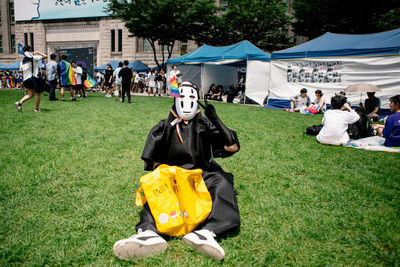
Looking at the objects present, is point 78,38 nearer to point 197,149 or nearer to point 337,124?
point 337,124

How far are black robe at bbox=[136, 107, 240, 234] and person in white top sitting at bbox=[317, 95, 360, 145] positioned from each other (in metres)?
4.03

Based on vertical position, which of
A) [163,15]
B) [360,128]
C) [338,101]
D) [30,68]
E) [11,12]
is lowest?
[360,128]

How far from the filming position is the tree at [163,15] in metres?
20.9

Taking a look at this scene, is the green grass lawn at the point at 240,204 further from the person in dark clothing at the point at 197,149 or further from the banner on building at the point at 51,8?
the banner on building at the point at 51,8

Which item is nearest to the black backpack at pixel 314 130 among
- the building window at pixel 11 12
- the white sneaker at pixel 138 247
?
the white sneaker at pixel 138 247

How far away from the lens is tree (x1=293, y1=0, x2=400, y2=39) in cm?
2134

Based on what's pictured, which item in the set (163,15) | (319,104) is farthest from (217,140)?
(163,15)

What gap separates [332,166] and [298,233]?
242cm

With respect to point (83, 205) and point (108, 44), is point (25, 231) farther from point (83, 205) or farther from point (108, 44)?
point (108, 44)

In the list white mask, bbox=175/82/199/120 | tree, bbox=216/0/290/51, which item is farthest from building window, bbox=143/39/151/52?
white mask, bbox=175/82/199/120

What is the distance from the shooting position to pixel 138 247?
1.91 m

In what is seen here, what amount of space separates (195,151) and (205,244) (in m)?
0.90

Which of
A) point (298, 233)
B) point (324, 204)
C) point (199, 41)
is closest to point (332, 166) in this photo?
point (324, 204)

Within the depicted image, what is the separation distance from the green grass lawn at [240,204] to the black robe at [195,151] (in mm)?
343
